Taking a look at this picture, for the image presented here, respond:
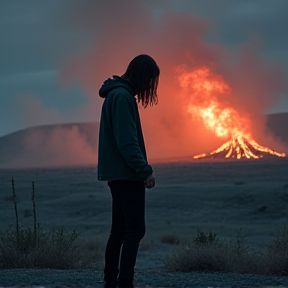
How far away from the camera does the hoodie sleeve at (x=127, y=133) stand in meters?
6.09

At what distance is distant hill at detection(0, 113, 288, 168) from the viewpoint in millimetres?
168875

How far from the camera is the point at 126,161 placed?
6191 mm

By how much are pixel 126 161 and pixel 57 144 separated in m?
172

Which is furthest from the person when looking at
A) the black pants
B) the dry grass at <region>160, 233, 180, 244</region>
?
the dry grass at <region>160, 233, 180, 244</region>

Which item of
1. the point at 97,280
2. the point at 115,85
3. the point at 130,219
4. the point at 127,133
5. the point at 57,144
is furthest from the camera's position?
the point at 57,144

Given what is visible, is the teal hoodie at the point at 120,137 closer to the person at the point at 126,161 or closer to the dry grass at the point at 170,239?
the person at the point at 126,161

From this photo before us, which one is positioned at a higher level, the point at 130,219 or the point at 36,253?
the point at 130,219

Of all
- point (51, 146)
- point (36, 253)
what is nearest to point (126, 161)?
point (36, 253)

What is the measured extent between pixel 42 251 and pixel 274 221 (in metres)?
22.1

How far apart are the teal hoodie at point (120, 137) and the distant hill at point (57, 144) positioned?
15667 centimetres

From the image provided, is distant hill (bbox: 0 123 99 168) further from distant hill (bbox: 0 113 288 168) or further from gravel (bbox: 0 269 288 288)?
gravel (bbox: 0 269 288 288)

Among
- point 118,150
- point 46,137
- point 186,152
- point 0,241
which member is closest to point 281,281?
point 118,150

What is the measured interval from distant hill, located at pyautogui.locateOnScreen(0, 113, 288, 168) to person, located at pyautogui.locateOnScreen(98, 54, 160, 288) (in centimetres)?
15655

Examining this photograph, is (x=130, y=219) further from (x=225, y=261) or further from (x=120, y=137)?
(x=225, y=261)
